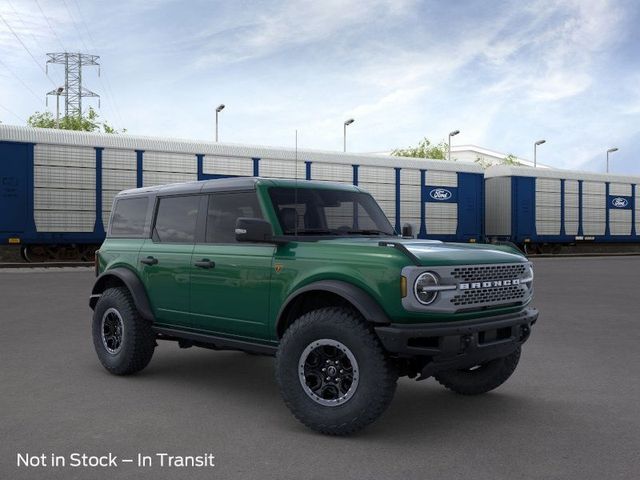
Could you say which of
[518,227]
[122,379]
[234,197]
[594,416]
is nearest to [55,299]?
[122,379]

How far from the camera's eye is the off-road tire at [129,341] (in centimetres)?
643

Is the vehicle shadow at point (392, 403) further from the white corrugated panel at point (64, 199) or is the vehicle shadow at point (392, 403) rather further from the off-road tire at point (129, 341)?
the white corrugated panel at point (64, 199)

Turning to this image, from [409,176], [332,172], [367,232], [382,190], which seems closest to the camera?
[367,232]

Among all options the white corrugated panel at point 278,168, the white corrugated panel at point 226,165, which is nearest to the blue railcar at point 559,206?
the white corrugated panel at point 278,168

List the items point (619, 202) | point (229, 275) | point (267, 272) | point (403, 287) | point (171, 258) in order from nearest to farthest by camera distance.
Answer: point (403, 287) → point (267, 272) → point (229, 275) → point (171, 258) → point (619, 202)

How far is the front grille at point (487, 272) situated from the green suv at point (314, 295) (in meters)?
0.01

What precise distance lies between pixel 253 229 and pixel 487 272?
1.80 meters

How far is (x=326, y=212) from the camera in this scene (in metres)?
5.89

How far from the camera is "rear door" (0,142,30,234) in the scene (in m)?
21.4

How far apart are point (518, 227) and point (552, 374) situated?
26.6 metres

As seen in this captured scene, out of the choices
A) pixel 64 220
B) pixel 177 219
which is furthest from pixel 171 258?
pixel 64 220

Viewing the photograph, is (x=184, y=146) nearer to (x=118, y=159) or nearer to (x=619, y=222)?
(x=118, y=159)

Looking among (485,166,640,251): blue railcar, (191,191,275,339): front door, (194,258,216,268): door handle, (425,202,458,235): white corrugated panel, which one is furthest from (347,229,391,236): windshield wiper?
(485,166,640,251): blue railcar

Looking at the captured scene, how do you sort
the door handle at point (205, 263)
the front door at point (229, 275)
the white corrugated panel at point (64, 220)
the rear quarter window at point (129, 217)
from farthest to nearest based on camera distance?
the white corrugated panel at point (64, 220) < the rear quarter window at point (129, 217) < the door handle at point (205, 263) < the front door at point (229, 275)
